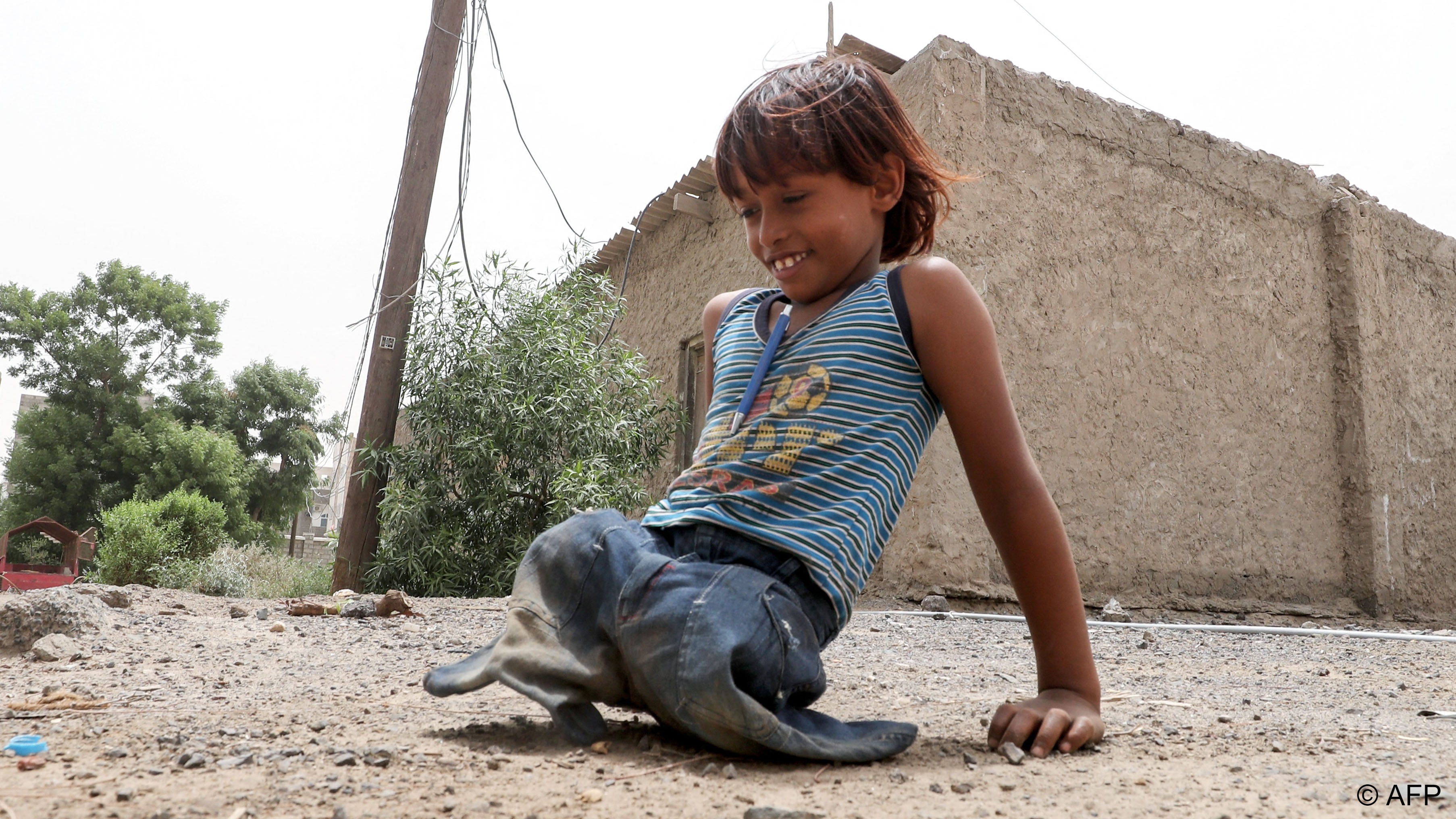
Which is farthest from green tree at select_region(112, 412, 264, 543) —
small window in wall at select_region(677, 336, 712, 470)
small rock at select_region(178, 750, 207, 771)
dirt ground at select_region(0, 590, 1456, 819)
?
small rock at select_region(178, 750, 207, 771)

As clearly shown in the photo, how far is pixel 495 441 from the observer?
5.66 metres

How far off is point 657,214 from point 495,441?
2.46 metres

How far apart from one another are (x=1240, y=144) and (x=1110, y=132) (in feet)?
3.64

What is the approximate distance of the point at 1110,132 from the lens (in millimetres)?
5336

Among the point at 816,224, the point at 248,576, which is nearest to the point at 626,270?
the point at 248,576

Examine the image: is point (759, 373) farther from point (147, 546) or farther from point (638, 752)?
point (147, 546)

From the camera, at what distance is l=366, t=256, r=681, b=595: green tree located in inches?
213

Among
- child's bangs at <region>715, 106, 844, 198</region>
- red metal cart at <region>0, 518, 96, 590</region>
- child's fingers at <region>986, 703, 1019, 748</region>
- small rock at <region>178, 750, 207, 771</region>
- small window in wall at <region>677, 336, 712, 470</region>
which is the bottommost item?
red metal cart at <region>0, 518, 96, 590</region>

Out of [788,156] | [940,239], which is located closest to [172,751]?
[788,156]

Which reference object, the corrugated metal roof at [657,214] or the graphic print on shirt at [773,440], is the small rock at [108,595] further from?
the corrugated metal roof at [657,214]

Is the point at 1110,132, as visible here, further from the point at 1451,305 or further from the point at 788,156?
the point at 788,156

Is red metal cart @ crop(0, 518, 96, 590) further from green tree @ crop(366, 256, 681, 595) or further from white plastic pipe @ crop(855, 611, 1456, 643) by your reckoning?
white plastic pipe @ crop(855, 611, 1456, 643)

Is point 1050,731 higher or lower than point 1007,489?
lower
